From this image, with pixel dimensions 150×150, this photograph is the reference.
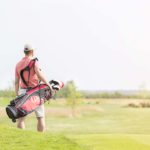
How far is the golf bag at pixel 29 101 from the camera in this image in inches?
504

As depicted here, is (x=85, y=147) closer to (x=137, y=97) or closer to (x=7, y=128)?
(x=7, y=128)

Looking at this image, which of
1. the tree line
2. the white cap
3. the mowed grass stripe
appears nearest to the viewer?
the white cap

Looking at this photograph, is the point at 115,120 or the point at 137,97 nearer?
the point at 115,120

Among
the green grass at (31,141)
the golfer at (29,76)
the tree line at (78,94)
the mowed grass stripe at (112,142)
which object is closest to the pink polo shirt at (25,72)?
the golfer at (29,76)

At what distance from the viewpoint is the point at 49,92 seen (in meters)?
13.0

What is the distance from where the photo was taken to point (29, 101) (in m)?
12.9

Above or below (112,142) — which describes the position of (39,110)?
above

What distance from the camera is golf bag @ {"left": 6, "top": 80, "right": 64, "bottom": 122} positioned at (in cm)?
1279

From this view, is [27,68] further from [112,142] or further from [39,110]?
[112,142]

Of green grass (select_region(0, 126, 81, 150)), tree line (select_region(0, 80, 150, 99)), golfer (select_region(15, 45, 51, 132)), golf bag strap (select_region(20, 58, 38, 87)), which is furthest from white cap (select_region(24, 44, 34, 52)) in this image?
tree line (select_region(0, 80, 150, 99))

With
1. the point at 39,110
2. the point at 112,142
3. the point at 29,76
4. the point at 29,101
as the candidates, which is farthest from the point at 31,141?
the point at 112,142

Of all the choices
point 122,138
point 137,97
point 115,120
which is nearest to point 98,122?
point 115,120

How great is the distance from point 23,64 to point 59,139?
6.60 feet

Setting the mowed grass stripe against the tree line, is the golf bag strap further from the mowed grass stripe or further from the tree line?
the tree line
